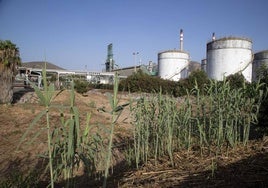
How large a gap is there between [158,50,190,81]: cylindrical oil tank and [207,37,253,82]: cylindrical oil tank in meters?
8.50

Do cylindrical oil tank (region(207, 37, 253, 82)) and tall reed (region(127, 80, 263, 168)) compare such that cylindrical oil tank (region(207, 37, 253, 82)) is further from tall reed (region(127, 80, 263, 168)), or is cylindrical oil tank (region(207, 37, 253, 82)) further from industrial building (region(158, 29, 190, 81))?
tall reed (region(127, 80, 263, 168))

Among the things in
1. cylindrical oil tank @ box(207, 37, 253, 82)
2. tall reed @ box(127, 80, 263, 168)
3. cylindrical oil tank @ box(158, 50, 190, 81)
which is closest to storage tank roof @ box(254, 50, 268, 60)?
cylindrical oil tank @ box(207, 37, 253, 82)

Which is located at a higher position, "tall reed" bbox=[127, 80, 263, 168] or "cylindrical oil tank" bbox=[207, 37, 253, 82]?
"cylindrical oil tank" bbox=[207, 37, 253, 82]

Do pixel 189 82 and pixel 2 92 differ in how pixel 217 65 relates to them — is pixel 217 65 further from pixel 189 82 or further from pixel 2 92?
pixel 2 92

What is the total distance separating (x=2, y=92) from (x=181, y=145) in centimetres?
1135

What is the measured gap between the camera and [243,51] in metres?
29.6

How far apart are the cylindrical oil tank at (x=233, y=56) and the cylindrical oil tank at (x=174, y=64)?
850 centimetres

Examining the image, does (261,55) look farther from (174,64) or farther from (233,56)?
(174,64)

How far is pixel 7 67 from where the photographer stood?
41.7 ft

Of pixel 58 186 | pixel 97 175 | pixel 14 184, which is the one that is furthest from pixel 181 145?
pixel 14 184

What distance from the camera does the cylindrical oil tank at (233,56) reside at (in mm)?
29312

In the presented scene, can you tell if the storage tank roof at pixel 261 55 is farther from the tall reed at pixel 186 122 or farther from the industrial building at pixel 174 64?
the tall reed at pixel 186 122

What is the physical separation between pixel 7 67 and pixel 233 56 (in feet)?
79.5

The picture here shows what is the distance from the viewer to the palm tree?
12.4 metres
